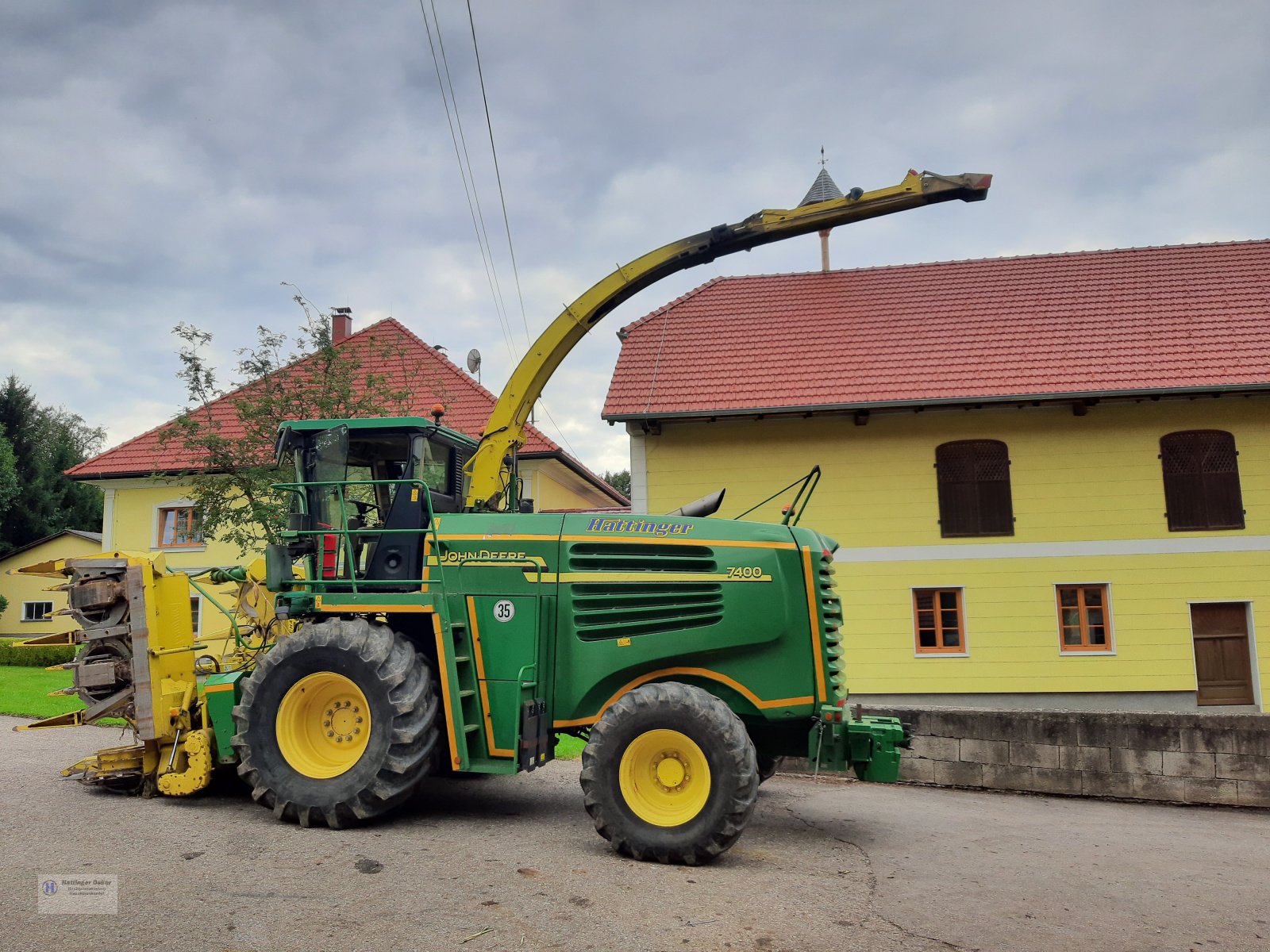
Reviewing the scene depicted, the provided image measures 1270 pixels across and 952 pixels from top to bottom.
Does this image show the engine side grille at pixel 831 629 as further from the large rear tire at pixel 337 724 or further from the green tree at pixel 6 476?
the green tree at pixel 6 476

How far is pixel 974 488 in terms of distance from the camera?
1414 centimetres

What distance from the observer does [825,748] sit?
5.81 m

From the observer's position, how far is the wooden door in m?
13.5

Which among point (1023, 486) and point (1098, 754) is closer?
point (1098, 754)

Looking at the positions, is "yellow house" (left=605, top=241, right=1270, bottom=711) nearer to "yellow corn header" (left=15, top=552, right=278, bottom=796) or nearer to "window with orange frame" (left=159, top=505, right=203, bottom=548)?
"yellow corn header" (left=15, top=552, right=278, bottom=796)

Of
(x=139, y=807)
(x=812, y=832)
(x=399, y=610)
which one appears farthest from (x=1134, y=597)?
(x=139, y=807)

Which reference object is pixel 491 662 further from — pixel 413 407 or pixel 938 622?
pixel 413 407

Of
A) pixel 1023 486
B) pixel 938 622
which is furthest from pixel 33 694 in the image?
pixel 1023 486

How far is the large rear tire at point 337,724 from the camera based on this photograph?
5.60m

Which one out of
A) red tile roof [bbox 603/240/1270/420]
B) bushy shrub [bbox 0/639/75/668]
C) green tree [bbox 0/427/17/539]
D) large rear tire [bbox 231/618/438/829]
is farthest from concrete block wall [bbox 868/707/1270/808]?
green tree [bbox 0/427/17/539]

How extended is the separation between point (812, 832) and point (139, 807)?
15.3 feet

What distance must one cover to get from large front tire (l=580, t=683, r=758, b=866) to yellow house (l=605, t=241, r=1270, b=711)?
8.74 metres

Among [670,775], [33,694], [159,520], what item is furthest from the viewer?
[159,520]

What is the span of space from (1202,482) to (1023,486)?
279cm
